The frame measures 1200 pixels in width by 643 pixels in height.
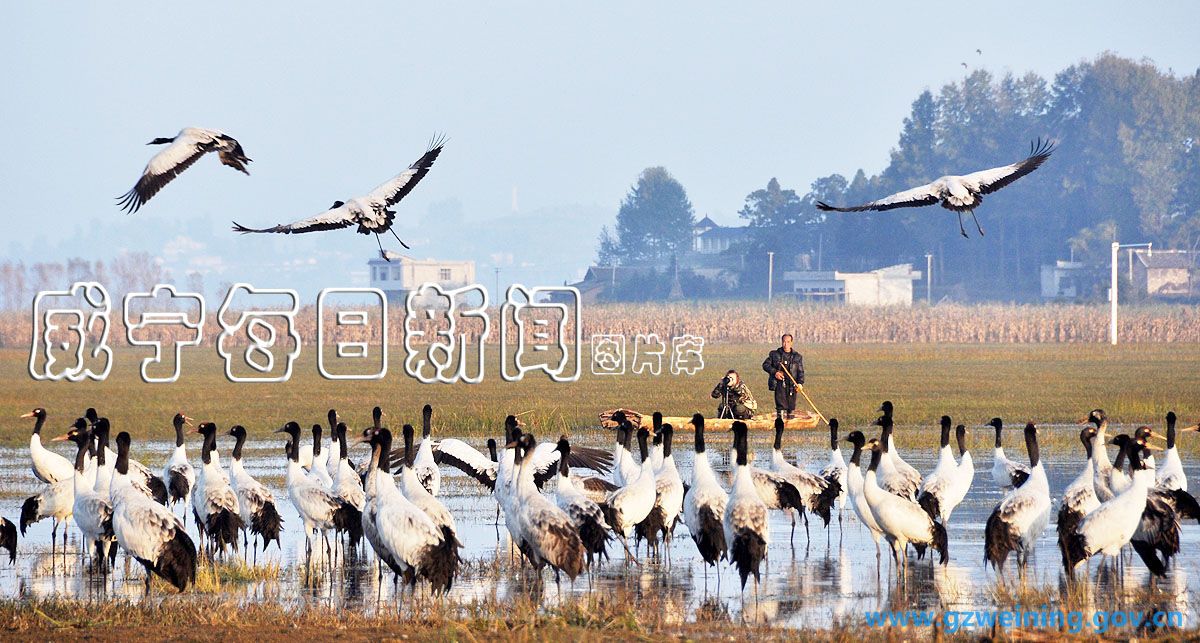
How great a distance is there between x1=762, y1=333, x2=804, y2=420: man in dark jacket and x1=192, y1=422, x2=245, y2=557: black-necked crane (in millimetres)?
11421

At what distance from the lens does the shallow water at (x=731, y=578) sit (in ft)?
40.5

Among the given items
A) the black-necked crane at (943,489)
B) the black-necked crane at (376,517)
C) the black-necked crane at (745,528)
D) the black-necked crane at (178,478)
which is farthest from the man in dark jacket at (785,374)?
the black-necked crane at (376,517)

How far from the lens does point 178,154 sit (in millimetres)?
16094

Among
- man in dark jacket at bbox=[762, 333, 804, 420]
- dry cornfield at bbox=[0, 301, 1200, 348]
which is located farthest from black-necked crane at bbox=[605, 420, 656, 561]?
dry cornfield at bbox=[0, 301, 1200, 348]

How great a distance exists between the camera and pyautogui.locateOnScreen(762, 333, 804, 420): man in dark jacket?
24859mm

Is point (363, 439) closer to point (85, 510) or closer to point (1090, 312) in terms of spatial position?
point (85, 510)

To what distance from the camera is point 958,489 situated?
1524 cm

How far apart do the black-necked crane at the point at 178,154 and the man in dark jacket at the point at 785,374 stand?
425 inches

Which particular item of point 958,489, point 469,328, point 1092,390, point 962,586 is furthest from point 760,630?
point 469,328

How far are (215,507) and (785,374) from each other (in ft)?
39.7

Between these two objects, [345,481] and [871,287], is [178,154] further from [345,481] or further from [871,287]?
[871,287]

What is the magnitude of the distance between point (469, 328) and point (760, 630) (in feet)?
208

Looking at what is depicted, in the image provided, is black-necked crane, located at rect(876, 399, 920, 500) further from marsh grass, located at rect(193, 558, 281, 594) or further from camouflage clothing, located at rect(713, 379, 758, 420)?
camouflage clothing, located at rect(713, 379, 758, 420)

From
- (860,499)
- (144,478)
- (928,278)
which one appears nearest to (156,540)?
(144,478)
